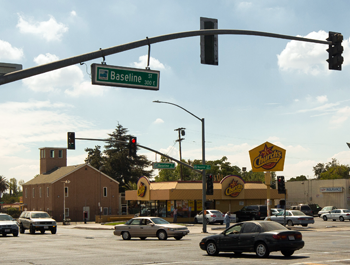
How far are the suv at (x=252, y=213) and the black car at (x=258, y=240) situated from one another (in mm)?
33221

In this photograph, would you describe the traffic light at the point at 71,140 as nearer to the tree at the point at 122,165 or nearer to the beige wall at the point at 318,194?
the beige wall at the point at 318,194

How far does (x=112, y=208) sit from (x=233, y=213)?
29.6m

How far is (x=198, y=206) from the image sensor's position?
53188 mm

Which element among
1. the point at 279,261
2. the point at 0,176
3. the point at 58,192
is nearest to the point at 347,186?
the point at 58,192

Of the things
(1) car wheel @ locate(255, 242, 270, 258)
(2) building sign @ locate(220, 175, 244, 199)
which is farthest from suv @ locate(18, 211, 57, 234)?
(1) car wheel @ locate(255, 242, 270, 258)

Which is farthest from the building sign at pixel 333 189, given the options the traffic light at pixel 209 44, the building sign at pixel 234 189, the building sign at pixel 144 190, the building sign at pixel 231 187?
the traffic light at pixel 209 44

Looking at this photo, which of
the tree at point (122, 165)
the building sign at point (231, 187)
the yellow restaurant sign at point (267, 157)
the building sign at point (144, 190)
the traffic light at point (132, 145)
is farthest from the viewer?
the tree at point (122, 165)

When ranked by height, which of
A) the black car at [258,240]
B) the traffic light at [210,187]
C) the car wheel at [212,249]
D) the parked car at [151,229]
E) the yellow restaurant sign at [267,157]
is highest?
the yellow restaurant sign at [267,157]

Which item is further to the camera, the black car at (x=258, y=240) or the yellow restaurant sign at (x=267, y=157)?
the yellow restaurant sign at (x=267, y=157)

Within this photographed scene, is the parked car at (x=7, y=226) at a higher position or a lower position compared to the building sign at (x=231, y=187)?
lower

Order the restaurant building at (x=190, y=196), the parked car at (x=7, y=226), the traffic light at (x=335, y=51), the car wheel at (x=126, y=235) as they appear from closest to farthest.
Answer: the traffic light at (x=335, y=51) < the car wheel at (x=126, y=235) < the parked car at (x=7, y=226) < the restaurant building at (x=190, y=196)

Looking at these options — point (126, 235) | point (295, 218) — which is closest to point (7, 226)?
point (126, 235)

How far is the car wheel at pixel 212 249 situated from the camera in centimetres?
1748

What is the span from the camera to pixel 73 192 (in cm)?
7356
